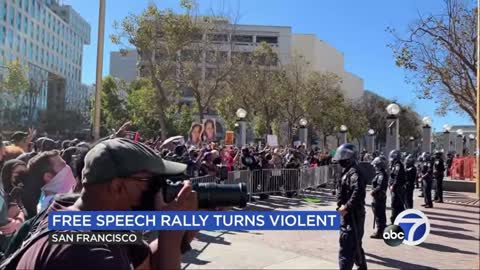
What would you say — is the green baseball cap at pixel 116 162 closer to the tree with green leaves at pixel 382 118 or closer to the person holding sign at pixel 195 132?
the person holding sign at pixel 195 132

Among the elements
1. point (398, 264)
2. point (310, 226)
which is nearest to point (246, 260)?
point (398, 264)

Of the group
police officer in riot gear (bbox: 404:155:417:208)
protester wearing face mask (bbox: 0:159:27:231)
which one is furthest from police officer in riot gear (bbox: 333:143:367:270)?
police officer in riot gear (bbox: 404:155:417:208)

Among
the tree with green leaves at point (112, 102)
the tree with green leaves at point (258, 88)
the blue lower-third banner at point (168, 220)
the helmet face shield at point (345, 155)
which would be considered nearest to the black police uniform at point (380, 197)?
the helmet face shield at point (345, 155)

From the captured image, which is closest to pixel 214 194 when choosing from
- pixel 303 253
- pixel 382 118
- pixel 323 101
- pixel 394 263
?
pixel 303 253

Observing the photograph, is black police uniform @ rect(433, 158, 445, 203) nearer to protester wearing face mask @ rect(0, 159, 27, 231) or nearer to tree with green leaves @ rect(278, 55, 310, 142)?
protester wearing face mask @ rect(0, 159, 27, 231)

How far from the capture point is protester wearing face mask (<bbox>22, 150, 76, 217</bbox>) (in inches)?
150

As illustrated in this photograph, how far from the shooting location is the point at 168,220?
4.46 feet

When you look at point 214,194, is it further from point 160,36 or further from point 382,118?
point 382,118

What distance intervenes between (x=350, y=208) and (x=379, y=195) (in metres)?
2.98

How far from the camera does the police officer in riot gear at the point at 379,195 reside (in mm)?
7758

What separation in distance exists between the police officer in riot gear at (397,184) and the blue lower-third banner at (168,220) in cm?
737

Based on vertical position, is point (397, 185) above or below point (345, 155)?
below

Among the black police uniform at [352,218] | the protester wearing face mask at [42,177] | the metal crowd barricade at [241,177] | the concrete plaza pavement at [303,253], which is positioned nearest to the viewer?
the protester wearing face mask at [42,177]

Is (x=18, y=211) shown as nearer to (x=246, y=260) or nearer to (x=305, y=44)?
(x=246, y=260)
